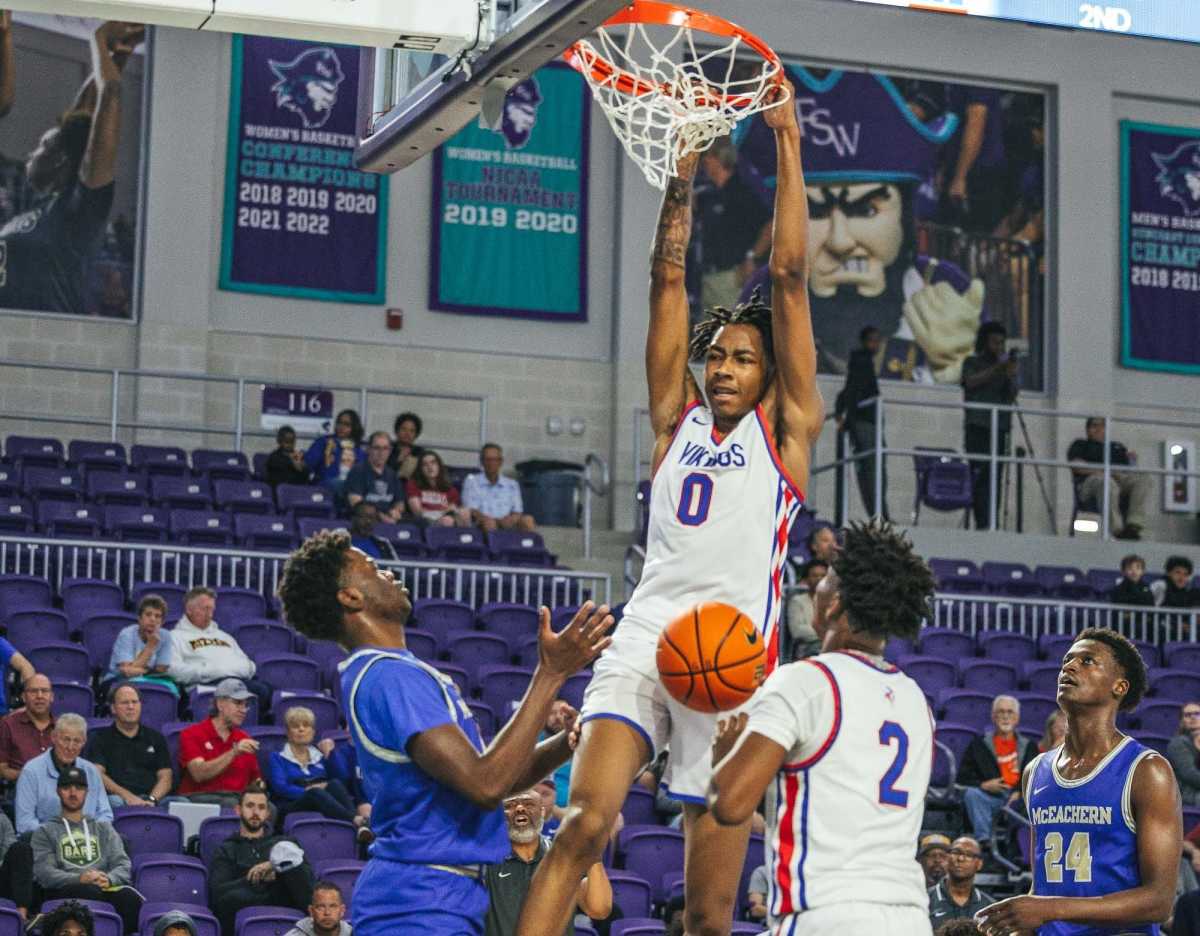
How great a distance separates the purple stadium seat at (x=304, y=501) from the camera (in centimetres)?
1645

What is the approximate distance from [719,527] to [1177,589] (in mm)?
11800

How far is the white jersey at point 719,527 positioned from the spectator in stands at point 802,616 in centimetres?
820

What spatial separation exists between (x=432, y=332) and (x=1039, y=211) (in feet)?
21.5

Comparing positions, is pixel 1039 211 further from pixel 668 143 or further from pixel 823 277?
pixel 668 143

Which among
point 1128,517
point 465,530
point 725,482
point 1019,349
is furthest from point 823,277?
point 725,482

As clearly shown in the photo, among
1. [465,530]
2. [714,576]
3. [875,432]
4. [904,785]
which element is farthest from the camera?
[875,432]

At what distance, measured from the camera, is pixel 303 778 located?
467 inches

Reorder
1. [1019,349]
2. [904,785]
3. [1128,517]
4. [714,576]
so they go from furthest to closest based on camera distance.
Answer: [1019,349]
[1128,517]
[714,576]
[904,785]

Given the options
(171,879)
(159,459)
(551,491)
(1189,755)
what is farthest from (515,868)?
(551,491)

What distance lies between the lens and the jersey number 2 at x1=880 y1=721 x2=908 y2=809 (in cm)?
514

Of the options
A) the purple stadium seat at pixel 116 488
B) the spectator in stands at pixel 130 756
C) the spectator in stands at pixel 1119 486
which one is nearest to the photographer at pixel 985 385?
the spectator in stands at pixel 1119 486

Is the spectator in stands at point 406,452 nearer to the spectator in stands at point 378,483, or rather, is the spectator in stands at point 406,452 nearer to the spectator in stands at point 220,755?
the spectator in stands at point 378,483

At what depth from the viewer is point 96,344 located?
19375 millimetres

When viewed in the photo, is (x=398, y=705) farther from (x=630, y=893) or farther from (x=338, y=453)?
(x=338, y=453)
